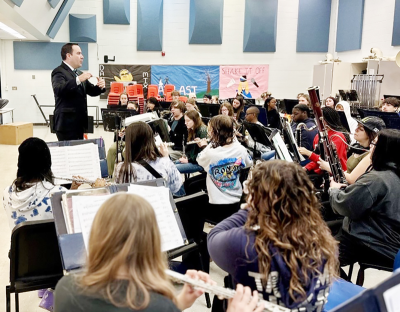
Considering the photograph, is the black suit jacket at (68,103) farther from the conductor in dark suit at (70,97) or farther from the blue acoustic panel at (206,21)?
the blue acoustic panel at (206,21)

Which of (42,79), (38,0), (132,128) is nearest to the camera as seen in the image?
(132,128)

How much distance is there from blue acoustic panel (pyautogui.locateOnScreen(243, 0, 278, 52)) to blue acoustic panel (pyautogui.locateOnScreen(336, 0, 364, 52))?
6.61 ft

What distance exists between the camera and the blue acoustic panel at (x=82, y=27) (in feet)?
41.0

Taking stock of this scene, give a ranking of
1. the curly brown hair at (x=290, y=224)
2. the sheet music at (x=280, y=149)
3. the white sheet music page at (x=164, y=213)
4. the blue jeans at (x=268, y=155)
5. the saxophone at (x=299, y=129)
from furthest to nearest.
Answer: the blue jeans at (x=268, y=155), the saxophone at (x=299, y=129), the sheet music at (x=280, y=149), the white sheet music page at (x=164, y=213), the curly brown hair at (x=290, y=224)

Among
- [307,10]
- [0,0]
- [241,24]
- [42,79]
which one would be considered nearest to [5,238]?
[0,0]

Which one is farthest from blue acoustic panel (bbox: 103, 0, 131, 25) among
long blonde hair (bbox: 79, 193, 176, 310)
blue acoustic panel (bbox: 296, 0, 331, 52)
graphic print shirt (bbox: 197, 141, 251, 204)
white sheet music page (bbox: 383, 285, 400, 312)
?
white sheet music page (bbox: 383, 285, 400, 312)

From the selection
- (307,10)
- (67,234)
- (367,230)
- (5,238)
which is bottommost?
(5,238)

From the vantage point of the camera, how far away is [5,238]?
396cm

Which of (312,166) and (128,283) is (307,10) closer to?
(312,166)

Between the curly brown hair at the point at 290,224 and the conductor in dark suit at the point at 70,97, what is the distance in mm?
2728

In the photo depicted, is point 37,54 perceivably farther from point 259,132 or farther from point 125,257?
point 125,257

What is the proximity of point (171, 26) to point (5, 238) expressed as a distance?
10.4 metres

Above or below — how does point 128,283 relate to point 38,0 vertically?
below

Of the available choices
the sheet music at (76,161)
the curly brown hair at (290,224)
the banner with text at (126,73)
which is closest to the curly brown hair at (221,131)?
the sheet music at (76,161)
